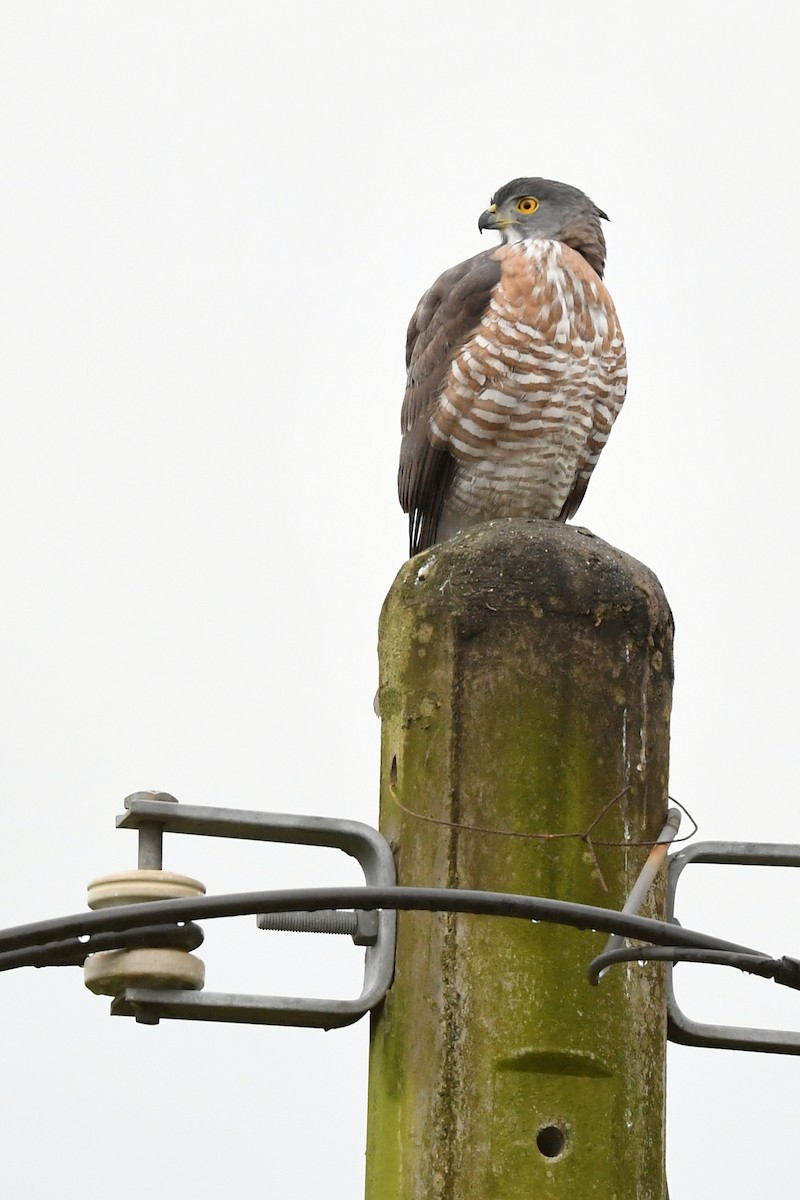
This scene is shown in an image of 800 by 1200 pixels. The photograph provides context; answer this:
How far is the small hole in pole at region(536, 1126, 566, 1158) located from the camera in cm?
324

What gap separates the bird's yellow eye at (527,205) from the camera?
666cm

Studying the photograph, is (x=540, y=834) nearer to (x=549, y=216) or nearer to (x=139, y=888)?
(x=139, y=888)

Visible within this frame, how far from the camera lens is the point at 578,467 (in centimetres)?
618

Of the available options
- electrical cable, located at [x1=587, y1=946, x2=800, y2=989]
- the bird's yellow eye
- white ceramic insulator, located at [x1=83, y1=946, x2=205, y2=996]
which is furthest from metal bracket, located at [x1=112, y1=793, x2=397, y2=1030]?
the bird's yellow eye

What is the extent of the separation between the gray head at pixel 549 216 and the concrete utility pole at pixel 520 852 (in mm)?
3040

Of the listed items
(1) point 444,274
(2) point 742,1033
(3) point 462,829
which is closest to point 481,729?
(3) point 462,829

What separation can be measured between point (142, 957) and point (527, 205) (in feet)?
13.6

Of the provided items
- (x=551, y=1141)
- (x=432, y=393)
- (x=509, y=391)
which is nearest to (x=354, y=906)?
(x=551, y=1141)

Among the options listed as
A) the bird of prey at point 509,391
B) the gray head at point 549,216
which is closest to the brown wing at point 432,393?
the bird of prey at point 509,391

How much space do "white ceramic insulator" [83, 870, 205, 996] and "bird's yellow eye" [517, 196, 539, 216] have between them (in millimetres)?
3997

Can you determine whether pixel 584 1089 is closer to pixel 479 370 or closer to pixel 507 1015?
pixel 507 1015

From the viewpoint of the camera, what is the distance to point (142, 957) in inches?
126

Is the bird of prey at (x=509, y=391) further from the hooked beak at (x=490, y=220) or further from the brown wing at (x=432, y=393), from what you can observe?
the hooked beak at (x=490, y=220)

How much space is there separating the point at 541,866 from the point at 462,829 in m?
0.16
